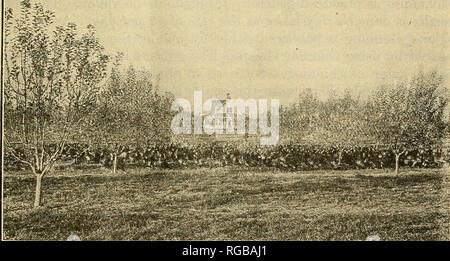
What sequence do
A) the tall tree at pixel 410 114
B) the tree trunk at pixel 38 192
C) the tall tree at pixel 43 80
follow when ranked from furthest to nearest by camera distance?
the tall tree at pixel 410 114
the tree trunk at pixel 38 192
the tall tree at pixel 43 80

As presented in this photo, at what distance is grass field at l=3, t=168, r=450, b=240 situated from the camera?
317 inches

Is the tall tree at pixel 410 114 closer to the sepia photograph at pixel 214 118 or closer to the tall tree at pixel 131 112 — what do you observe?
the sepia photograph at pixel 214 118

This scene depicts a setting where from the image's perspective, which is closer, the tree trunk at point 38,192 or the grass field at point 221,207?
the grass field at point 221,207

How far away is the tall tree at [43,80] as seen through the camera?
8023 mm

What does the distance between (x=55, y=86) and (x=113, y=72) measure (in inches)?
50.3

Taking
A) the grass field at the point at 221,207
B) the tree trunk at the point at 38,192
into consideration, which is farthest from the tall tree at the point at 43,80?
the grass field at the point at 221,207

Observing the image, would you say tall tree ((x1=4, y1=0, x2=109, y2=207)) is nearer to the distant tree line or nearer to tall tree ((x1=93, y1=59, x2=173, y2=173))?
the distant tree line

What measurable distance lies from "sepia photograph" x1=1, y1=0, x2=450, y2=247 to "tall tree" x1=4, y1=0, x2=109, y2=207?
3 centimetres

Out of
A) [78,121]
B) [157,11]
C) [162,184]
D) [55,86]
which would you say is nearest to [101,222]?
[162,184]

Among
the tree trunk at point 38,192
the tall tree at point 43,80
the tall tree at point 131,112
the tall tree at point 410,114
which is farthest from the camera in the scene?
the tall tree at point 410,114

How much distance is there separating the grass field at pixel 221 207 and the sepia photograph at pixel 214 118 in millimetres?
28

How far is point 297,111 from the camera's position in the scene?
9.47 m

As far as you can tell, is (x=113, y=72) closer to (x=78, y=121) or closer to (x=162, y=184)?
(x=78, y=121)
